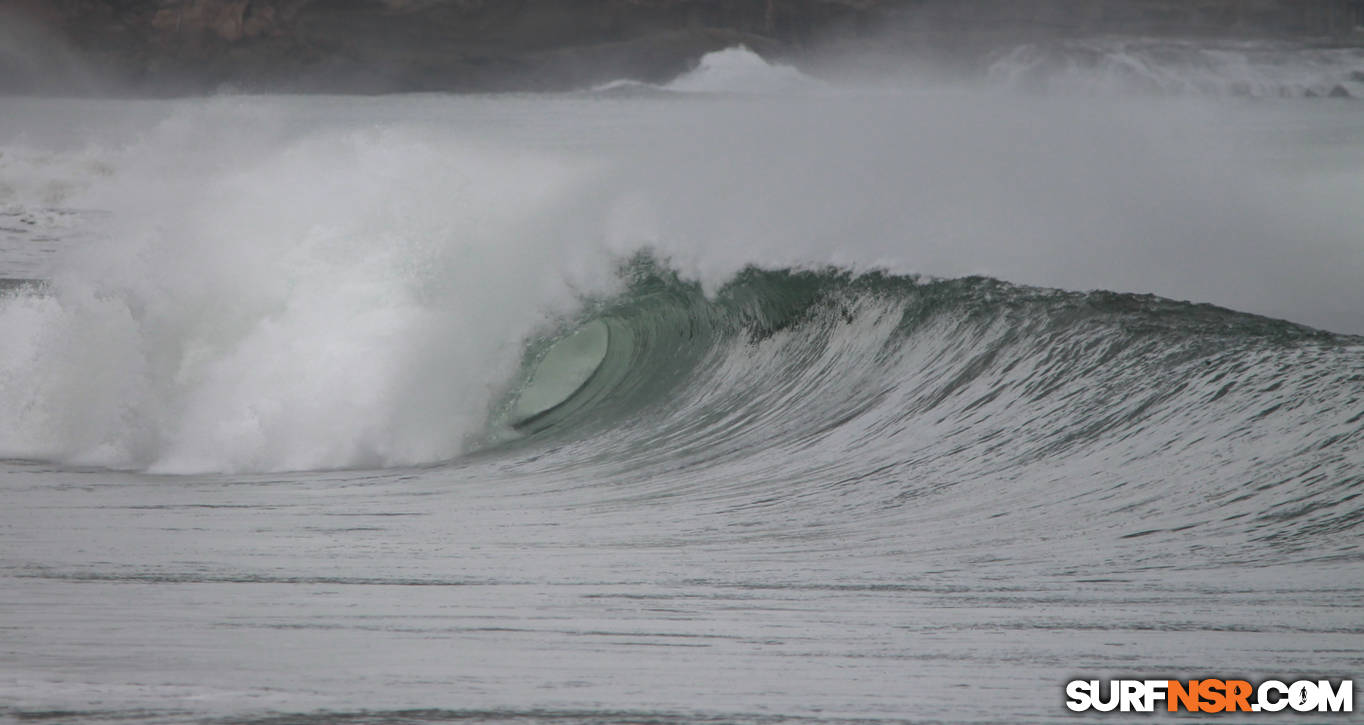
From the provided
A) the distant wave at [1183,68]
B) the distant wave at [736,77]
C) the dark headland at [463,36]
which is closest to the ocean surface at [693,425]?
the distant wave at [1183,68]

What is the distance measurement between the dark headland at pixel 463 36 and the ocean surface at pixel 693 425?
221 ft

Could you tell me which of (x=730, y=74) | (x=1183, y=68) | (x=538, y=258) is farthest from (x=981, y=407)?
(x=730, y=74)

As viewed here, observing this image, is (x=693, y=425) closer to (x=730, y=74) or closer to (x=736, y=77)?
(x=730, y=74)

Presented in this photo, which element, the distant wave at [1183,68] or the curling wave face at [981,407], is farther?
the distant wave at [1183,68]

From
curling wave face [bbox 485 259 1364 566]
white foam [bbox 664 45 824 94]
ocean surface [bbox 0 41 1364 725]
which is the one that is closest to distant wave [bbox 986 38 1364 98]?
white foam [bbox 664 45 824 94]

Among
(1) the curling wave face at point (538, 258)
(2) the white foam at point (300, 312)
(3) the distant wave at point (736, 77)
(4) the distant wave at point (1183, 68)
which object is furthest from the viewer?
(3) the distant wave at point (736, 77)

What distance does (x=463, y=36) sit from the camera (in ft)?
300

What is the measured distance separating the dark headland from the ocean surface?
67365 mm

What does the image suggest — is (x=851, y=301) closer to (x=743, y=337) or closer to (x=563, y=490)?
(x=743, y=337)

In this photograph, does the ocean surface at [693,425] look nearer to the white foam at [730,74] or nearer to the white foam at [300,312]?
the white foam at [300,312]

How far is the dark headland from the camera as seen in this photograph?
81.4 m

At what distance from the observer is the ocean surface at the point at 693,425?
13.4ft

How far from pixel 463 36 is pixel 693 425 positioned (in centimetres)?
8585

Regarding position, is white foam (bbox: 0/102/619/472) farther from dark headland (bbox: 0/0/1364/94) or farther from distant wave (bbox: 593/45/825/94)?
distant wave (bbox: 593/45/825/94)
